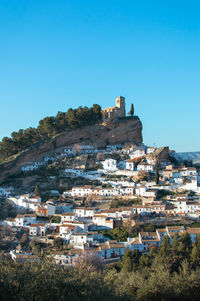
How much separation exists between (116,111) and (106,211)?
1089 inches

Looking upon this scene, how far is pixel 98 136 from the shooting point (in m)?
54.2

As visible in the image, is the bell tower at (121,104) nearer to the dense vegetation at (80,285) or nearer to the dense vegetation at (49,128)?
the dense vegetation at (49,128)

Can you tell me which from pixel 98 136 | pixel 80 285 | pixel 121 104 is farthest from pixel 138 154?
pixel 80 285

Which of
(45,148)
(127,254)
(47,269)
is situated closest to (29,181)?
(45,148)

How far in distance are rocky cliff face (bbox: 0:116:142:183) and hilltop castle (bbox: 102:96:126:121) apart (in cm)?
227

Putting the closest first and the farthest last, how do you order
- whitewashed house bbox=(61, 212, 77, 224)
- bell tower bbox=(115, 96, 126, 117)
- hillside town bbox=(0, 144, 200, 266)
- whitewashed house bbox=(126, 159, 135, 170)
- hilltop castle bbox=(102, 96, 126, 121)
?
hillside town bbox=(0, 144, 200, 266) → whitewashed house bbox=(61, 212, 77, 224) → whitewashed house bbox=(126, 159, 135, 170) → hilltop castle bbox=(102, 96, 126, 121) → bell tower bbox=(115, 96, 126, 117)

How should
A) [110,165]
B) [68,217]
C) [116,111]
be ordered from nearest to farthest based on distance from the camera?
[68,217], [110,165], [116,111]

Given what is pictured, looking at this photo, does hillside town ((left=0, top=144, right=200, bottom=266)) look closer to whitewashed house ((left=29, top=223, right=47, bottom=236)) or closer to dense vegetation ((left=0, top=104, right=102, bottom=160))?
whitewashed house ((left=29, top=223, right=47, bottom=236))

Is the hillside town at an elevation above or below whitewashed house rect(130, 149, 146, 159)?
below

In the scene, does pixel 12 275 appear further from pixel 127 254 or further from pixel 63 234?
pixel 63 234

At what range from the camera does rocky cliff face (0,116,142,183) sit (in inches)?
2034

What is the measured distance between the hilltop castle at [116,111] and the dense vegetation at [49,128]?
4.52 ft

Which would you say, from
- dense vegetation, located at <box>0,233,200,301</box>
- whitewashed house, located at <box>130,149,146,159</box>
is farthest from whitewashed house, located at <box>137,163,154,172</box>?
dense vegetation, located at <box>0,233,200,301</box>

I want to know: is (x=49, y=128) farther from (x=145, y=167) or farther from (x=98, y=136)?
(x=145, y=167)
